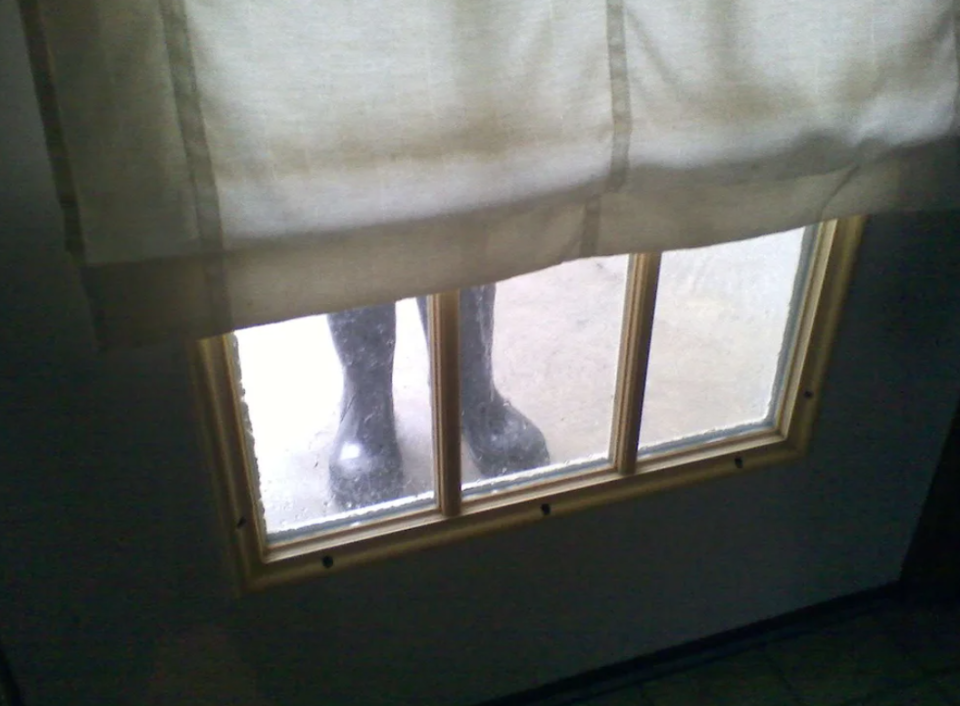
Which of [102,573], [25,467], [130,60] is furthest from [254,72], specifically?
[102,573]

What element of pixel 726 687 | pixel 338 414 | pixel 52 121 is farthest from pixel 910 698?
pixel 52 121

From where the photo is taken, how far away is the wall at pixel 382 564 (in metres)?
0.97

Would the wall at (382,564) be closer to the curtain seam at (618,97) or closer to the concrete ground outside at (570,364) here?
the concrete ground outside at (570,364)

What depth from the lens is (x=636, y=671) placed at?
1637 mm

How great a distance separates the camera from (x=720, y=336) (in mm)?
1446

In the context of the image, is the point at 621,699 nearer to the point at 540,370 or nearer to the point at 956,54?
the point at 540,370

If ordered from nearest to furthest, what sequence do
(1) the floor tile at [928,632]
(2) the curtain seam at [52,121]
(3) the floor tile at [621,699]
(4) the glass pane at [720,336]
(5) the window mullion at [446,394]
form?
(2) the curtain seam at [52,121] < (5) the window mullion at [446,394] < (4) the glass pane at [720,336] < (3) the floor tile at [621,699] < (1) the floor tile at [928,632]

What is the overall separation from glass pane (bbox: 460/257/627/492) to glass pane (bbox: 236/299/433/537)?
91 millimetres

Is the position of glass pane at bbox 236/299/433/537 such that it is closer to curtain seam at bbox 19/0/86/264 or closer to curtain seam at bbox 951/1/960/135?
curtain seam at bbox 19/0/86/264

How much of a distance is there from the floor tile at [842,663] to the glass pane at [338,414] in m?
0.95

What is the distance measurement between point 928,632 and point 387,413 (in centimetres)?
140

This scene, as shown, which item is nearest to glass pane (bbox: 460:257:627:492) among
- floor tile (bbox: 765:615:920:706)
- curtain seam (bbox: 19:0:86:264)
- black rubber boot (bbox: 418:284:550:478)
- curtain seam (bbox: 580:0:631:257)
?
black rubber boot (bbox: 418:284:550:478)

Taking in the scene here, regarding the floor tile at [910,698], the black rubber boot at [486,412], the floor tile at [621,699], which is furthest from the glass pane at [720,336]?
the floor tile at [910,698]

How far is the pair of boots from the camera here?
1.18m
